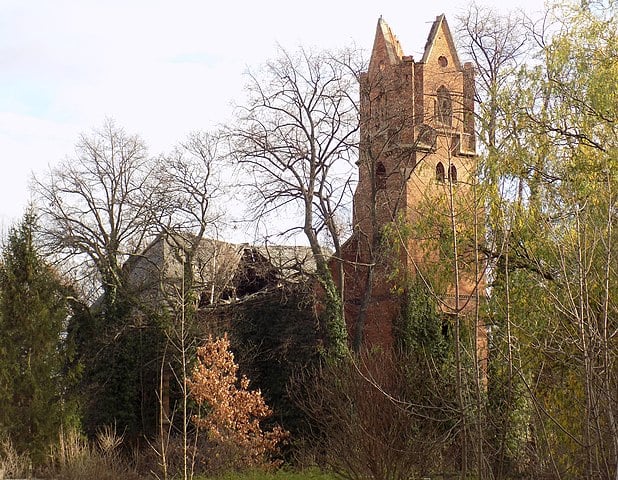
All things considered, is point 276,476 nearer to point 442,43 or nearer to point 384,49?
point 384,49

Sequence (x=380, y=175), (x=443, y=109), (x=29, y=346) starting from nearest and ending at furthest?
(x=443, y=109) < (x=29, y=346) < (x=380, y=175)

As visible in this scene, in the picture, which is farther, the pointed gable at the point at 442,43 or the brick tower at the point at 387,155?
the pointed gable at the point at 442,43

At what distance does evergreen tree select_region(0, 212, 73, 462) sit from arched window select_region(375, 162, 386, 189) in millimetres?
9732

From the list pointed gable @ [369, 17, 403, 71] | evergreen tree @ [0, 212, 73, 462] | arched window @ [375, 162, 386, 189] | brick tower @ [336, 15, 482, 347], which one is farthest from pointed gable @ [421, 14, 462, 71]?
evergreen tree @ [0, 212, 73, 462]

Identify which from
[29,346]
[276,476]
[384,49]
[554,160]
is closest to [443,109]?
[554,160]

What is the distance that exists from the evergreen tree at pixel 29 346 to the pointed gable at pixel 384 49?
1109 centimetres


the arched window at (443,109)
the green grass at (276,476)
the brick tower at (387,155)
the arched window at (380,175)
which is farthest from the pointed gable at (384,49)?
the green grass at (276,476)

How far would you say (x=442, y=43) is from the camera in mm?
28438

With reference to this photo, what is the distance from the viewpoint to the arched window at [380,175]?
27.7 metres

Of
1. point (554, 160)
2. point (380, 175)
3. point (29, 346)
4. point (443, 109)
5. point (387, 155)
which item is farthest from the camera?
point (380, 175)

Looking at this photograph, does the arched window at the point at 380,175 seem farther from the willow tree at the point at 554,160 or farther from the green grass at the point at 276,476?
the willow tree at the point at 554,160

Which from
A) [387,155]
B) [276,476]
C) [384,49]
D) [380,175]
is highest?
[384,49]

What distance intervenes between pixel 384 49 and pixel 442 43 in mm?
1895

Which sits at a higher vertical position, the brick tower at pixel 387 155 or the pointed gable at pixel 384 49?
the pointed gable at pixel 384 49
